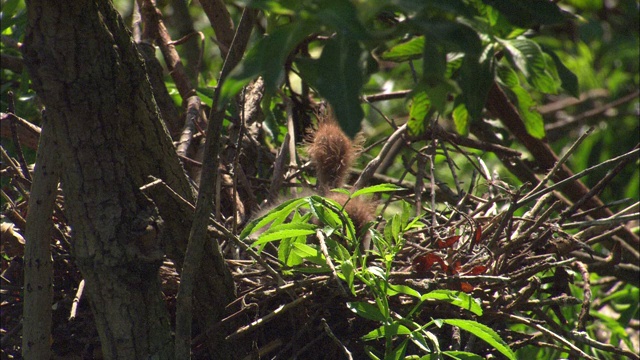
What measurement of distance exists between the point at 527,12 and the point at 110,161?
0.59m

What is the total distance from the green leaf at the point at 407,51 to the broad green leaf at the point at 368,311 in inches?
15.0

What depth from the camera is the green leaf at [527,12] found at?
734 mm

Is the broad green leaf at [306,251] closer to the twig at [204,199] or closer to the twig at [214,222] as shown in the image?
the twig at [214,222]

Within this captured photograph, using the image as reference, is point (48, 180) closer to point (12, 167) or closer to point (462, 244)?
point (12, 167)

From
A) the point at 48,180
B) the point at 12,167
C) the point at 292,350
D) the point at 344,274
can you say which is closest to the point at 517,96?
the point at 344,274

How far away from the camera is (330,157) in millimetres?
1609

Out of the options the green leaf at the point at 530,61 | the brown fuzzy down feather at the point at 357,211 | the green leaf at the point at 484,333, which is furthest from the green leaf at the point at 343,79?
the brown fuzzy down feather at the point at 357,211

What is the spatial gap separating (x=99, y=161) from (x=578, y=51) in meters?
3.43

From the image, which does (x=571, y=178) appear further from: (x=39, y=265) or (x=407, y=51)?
(x=39, y=265)

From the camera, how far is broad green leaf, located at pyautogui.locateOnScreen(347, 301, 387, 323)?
112 centimetres

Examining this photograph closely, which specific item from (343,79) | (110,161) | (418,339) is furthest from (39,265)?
(343,79)

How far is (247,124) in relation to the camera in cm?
181

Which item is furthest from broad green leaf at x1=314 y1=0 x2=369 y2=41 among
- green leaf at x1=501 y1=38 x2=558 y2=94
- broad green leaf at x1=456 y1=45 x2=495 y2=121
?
green leaf at x1=501 y1=38 x2=558 y2=94

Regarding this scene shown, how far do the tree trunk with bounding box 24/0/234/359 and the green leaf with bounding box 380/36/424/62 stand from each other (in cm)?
35
